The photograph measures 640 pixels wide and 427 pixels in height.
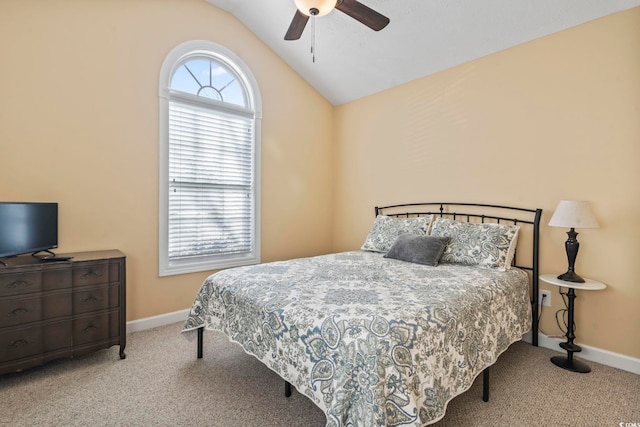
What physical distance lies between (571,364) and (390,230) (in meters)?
1.74

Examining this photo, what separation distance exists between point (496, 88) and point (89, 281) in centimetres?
370

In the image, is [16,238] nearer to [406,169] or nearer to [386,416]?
[386,416]

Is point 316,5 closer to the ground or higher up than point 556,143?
higher up

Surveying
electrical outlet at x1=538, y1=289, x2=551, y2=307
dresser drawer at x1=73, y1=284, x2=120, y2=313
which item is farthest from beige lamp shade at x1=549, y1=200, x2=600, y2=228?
dresser drawer at x1=73, y1=284, x2=120, y2=313

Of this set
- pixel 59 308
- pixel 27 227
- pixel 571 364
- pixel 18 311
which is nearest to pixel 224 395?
pixel 59 308

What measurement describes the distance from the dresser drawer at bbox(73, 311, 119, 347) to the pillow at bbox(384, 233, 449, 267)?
231 centimetres

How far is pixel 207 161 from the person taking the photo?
3.37 meters

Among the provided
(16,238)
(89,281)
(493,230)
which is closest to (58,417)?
(89,281)

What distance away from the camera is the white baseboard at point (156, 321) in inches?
115

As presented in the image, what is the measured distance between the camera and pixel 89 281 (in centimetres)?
233

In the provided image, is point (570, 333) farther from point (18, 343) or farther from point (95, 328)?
point (18, 343)

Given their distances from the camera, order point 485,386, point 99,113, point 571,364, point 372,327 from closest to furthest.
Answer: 1. point 372,327
2. point 485,386
3. point 571,364
4. point 99,113

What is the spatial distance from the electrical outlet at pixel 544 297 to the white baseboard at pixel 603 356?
266mm

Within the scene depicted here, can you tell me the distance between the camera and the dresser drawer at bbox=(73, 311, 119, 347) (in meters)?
2.28
